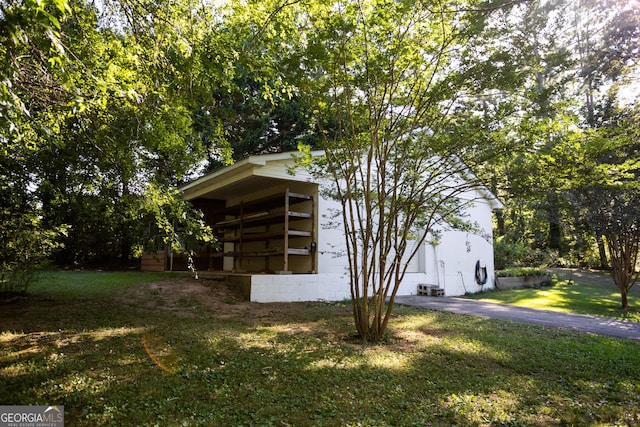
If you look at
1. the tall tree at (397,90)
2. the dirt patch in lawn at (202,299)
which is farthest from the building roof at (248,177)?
the dirt patch in lawn at (202,299)

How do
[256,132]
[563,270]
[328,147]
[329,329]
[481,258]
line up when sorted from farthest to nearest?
[563,270]
[256,132]
[481,258]
[329,329]
[328,147]

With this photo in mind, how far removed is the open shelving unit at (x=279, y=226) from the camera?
9383 mm

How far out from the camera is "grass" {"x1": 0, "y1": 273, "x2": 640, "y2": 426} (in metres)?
2.98

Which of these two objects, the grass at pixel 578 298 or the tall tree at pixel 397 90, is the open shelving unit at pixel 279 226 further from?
the grass at pixel 578 298

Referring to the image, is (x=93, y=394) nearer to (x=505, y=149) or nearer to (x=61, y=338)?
(x=61, y=338)

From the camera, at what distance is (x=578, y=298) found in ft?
38.1

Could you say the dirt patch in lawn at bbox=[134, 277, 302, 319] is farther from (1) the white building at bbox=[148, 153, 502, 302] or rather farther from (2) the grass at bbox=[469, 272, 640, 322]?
(2) the grass at bbox=[469, 272, 640, 322]

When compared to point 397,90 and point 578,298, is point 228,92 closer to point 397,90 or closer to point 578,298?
point 397,90

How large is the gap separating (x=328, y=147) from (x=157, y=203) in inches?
95.1

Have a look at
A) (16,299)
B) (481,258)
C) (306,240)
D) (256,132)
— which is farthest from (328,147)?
(256,132)

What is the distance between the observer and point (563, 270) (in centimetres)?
1900

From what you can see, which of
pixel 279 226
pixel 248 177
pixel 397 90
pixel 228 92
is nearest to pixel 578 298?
pixel 279 226

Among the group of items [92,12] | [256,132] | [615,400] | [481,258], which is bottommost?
[615,400]

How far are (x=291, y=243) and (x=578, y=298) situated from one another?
8904 millimetres
